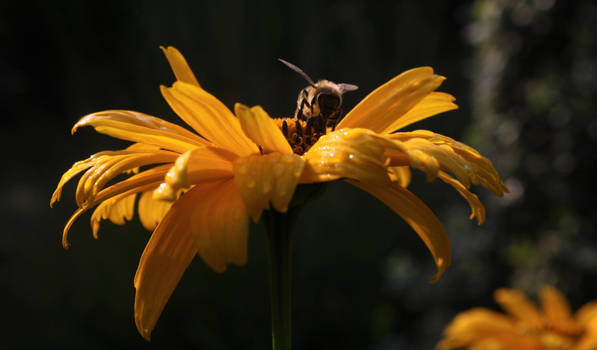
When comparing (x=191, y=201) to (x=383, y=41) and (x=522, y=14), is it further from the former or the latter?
(x=383, y=41)

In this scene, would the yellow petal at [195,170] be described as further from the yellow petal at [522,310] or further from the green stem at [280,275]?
the yellow petal at [522,310]

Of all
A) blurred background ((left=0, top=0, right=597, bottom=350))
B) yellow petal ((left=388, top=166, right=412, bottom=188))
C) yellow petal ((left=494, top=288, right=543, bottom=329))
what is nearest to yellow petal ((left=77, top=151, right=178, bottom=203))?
yellow petal ((left=388, top=166, right=412, bottom=188))

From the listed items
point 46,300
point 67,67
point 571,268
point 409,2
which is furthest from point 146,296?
point 409,2

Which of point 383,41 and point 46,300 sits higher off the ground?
point 383,41

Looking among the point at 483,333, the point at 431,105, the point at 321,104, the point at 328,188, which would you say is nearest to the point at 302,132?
the point at 321,104

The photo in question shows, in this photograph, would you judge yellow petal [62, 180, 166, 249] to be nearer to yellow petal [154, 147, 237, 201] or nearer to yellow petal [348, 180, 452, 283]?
yellow petal [154, 147, 237, 201]
